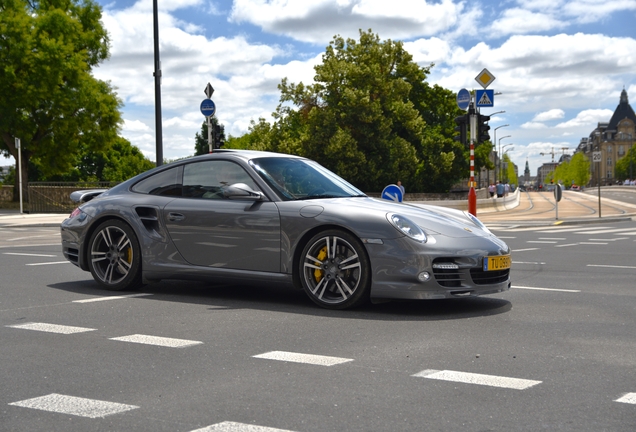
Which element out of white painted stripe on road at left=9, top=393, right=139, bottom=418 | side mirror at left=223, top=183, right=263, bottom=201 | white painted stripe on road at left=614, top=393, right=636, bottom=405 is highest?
side mirror at left=223, top=183, right=263, bottom=201

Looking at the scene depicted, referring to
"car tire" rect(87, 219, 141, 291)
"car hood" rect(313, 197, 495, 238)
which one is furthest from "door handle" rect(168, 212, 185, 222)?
"car hood" rect(313, 197, 495, 238)

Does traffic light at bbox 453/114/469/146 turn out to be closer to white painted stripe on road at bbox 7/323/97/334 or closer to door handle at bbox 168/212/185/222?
door handle at bbox 168/212/185/222

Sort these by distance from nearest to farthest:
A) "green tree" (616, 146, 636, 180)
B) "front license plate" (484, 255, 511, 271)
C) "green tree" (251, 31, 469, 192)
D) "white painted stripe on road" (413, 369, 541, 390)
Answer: "white painted stripe on road" (413, 369, 541, 390)
"front license plate" (484, 255, 511, 271)
"green tree" (251, 31, 469, 192)
"green tree" (616, 146, 636, 180)

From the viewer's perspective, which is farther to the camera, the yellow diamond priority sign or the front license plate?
the yellow diamond priority sign

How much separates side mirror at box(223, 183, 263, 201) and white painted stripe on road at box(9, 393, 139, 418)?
10.7 feet

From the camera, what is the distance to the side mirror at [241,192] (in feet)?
23.3

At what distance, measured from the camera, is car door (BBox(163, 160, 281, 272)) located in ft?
23.6

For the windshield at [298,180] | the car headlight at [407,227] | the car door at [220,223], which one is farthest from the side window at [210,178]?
the car headlight at [407,227]

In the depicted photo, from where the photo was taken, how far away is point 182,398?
405 cm

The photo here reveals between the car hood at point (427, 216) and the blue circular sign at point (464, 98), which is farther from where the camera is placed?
the blue circular sign at point (464, 98)

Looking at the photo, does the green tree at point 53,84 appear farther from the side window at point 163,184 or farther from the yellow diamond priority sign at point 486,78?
the side window at point 163,184

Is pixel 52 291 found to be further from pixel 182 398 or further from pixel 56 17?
pixel 56 17

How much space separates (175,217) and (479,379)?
161 inches

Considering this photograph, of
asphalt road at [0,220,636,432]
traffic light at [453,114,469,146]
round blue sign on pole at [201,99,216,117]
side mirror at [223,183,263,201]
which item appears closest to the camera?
asphalt road at [0,220,636,432]
